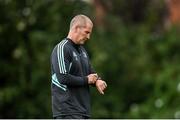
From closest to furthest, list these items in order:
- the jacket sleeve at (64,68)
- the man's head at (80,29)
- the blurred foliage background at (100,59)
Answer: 1. the jacket sleeve at (64,68)
2. the man's head at (80,29)
3. the blurred foliage background at (100,59)

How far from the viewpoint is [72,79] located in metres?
6.21

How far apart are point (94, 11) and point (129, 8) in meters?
2.83

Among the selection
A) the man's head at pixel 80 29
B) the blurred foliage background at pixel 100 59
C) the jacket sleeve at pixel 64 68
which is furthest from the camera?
the blurred foliage background at pixel 100 59

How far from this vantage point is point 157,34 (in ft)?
61.7

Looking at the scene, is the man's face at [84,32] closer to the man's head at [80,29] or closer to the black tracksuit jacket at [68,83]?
the man's head at [80,29]

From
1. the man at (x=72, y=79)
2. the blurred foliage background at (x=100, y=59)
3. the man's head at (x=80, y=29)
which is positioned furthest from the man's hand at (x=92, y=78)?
the blurred foliage background at (x=100, y=59)

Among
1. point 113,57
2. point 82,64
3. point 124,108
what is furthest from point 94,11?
point 82,64

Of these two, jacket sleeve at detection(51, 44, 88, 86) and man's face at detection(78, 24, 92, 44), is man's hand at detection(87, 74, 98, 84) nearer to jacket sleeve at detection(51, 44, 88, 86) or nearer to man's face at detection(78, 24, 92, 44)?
jacket sleeve at detection(51, 44, 88, 86)

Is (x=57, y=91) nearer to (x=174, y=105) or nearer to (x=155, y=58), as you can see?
(x=174, y=105)

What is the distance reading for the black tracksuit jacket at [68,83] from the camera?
6230 mm

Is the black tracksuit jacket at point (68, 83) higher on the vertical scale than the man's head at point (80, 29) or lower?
lower

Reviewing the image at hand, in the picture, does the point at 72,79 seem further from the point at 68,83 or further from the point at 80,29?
the point at 80,29

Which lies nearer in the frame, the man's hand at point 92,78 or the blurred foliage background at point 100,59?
the man's hand at point 92,78

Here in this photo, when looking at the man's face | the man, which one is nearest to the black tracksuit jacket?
the man
